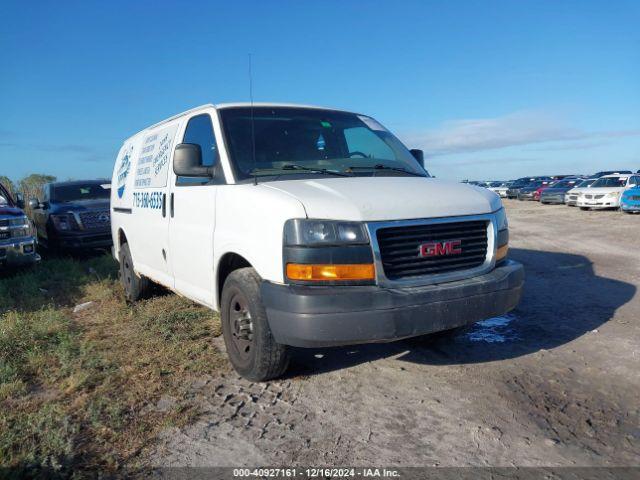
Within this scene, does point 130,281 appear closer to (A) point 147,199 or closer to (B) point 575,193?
(A) point 147,199

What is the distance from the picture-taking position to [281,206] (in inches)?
127

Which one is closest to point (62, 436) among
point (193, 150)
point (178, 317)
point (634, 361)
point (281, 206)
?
point (281, 206)

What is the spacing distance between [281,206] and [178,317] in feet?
9.45

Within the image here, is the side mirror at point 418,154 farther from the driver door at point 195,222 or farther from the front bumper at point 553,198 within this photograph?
the front bumper at point 553,198

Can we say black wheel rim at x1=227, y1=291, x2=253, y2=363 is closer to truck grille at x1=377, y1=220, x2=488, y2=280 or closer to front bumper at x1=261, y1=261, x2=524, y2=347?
front bumper at x1=261, y1=261, x2=524, y2=347

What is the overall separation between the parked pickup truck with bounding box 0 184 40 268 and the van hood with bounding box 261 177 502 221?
19.9 ft

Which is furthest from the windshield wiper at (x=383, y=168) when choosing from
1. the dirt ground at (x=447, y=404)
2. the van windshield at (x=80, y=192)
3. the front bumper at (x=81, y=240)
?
the van windshield at (x=80, y=192)

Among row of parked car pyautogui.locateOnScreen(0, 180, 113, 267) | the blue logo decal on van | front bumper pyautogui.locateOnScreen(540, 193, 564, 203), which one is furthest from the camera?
front bumper pyautogui.locateOnScreen(540, 193, 564, 203)

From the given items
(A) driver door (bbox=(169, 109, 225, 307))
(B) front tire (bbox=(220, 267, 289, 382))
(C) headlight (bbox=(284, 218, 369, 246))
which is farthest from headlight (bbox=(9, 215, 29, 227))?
(C) headlight (bbox=(284, 218, 369, 246))

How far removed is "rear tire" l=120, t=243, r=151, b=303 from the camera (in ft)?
20.6

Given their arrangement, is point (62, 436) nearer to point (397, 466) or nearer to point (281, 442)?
point (281, 442)

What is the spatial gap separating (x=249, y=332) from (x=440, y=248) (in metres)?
1.46

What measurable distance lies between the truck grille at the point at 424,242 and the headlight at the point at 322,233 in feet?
0.55

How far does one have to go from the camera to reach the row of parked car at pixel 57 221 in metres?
7.97
